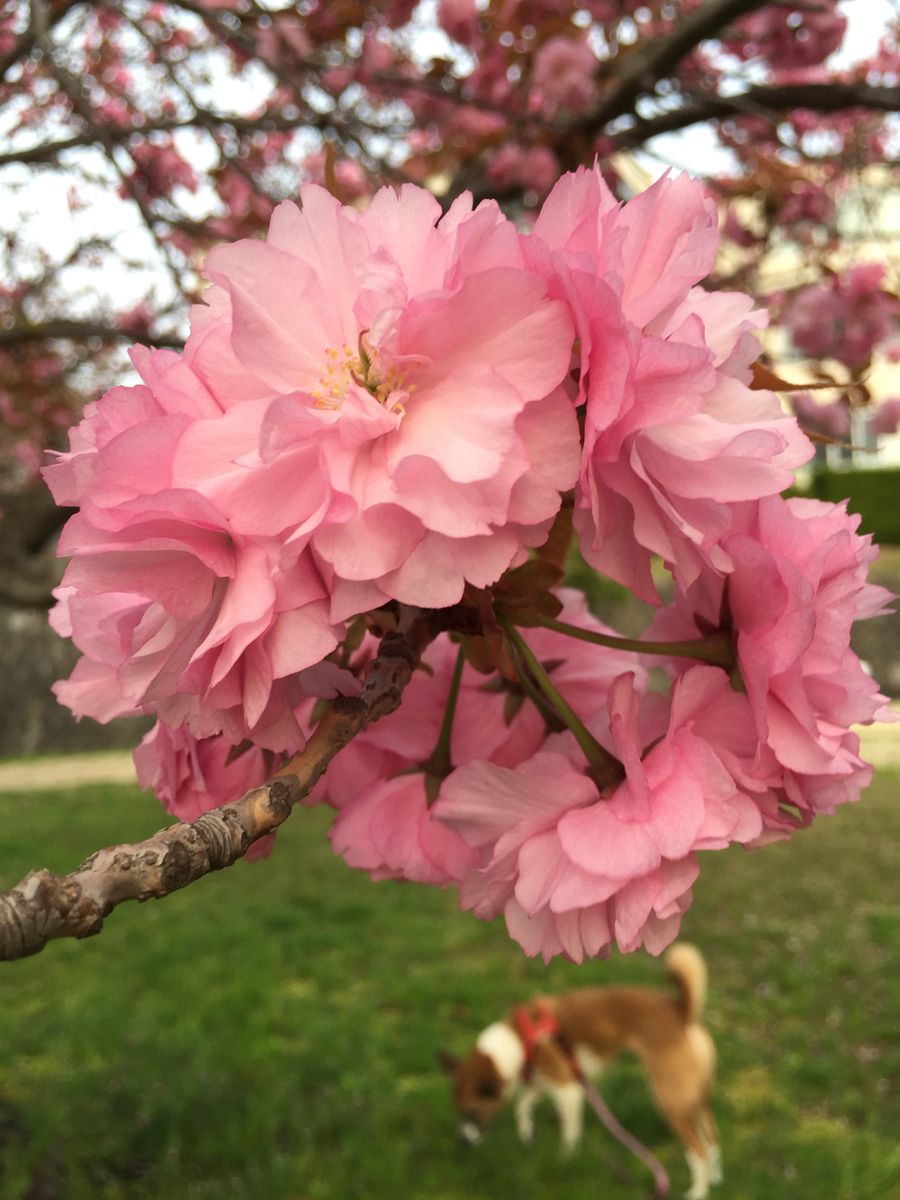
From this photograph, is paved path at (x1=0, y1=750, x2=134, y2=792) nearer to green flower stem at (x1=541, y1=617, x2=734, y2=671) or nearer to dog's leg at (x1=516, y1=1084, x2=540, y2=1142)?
dog's leg at (x1=516, y1=1084, x2=540, y2=1142)

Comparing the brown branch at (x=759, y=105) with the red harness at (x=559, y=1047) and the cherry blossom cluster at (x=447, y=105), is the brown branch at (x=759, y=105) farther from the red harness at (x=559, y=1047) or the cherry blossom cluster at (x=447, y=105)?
the red harness at (x=559, y=1047)

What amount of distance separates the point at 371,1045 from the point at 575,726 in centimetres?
363

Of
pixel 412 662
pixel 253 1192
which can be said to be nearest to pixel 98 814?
pixel 253 1192

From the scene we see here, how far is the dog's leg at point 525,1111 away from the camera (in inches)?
132

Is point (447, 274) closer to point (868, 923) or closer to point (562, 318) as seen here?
point (562, 318)

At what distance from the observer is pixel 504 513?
529 mm

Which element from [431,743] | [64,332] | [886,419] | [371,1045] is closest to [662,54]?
[64,332]

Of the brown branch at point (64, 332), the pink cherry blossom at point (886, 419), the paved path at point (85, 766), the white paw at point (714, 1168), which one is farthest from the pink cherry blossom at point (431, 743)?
the paved path at point (85, 766)

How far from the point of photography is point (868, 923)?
538 cm

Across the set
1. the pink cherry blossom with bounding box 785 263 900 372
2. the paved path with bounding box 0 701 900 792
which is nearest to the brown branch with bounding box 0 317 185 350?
the pink cherry blossom with bounding box 785 263 900 372

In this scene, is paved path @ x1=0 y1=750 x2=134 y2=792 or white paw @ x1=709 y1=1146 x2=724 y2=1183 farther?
paved path @ x1=0 y1=750 x2=134 y2=792

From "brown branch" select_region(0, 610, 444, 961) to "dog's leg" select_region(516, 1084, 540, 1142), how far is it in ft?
10.2

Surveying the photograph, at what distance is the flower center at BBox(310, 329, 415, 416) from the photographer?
0.58 metres

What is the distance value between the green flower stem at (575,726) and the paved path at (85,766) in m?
8.68
